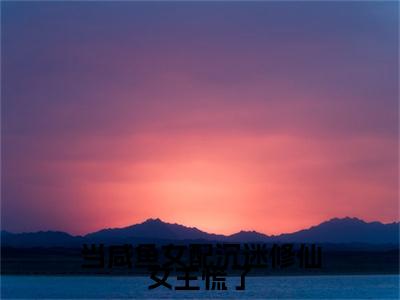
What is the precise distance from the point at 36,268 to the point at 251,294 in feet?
157

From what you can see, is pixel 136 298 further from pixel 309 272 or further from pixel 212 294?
pixel 309 272

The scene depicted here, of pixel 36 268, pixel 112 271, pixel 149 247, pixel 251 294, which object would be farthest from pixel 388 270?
pixel 149 247

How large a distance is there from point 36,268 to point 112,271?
28.3 feet

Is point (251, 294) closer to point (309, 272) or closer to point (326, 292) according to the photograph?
point (326, 292)

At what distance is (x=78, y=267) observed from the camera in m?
96.6

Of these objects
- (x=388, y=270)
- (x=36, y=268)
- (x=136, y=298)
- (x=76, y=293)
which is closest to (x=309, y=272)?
(x=388, y=270)

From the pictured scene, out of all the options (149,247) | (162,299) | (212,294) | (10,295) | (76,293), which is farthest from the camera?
(76,293)

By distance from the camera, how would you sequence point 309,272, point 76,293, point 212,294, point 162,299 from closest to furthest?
point 162,299
point 212,294
point 76,293
point 309,272

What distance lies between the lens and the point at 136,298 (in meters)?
52.6

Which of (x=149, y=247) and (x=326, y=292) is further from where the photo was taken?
(x=326, y=292)

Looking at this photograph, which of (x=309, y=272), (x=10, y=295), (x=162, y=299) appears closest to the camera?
(x=162, y=299)

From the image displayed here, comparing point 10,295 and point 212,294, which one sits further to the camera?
point 10,295

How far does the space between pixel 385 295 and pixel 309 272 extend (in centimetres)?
4171

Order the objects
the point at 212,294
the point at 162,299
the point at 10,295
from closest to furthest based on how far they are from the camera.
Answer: the point at 162,299 → the point at 212,294 → the point at 10,295
